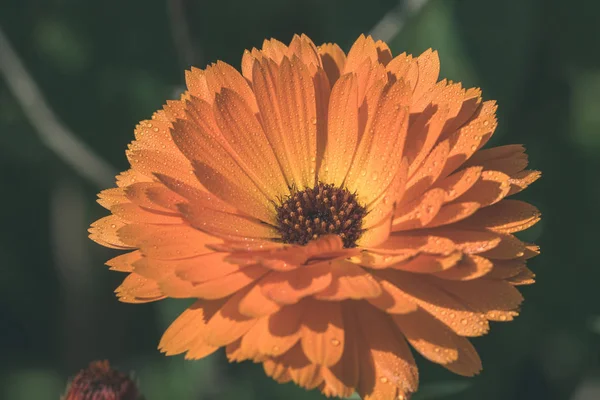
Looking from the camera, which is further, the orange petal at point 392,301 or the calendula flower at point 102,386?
the calendula flower at point 102,386

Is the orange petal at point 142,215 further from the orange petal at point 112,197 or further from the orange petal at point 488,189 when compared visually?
the orange petal at point 488,189

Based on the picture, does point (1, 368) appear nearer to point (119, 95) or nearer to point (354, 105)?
point (119, 95)

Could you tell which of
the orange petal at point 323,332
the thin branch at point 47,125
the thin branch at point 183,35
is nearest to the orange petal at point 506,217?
the orange petal at point 323,332

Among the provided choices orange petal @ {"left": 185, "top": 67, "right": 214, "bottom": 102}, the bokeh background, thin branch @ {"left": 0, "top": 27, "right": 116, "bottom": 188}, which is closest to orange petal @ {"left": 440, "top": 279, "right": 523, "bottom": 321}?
orange petal @ {"left": 185, "top": 67, "right": 214, "bottom": 102}

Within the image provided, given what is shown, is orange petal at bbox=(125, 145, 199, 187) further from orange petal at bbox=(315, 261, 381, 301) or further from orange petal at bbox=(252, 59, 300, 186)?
orange petal at bbox=(315, 261, 381, 301)

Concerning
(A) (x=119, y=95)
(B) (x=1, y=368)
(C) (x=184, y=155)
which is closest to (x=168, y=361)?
(B) (x=1, y=368)

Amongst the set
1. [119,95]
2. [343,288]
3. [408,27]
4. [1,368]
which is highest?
[119,95]

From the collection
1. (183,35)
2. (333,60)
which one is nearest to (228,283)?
(333,60)

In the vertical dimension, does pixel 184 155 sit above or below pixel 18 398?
above
